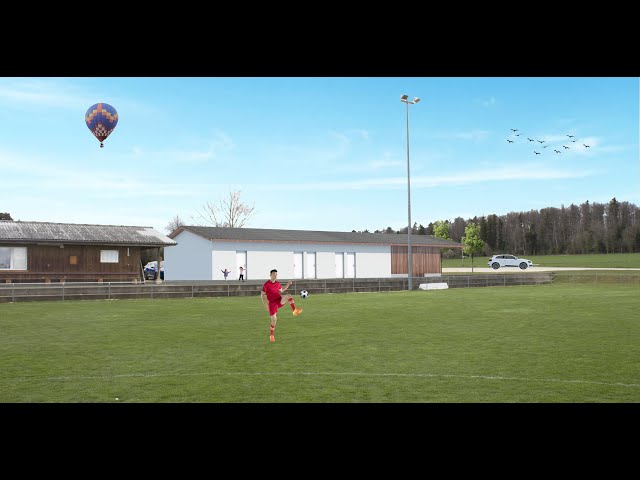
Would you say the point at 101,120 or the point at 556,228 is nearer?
the point at 101,120

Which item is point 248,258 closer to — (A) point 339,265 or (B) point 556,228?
(A) point 339,265

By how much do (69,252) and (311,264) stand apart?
68.3ft

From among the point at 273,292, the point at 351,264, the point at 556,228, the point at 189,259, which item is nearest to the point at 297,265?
the point at 351,264

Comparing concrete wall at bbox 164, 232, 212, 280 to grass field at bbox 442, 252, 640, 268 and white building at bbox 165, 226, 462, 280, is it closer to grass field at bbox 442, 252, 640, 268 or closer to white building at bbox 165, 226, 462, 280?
white building at bbox 165, 226, 462, 280

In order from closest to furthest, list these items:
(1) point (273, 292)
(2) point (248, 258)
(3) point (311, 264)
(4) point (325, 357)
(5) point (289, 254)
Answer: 1. (4) point (325, 357)
2. (1) point (273, 292)
3. (2) point (248, 258)
4. (5) point (289, 254)
5. (3) point (311, 264)

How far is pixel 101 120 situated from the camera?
98.0 feet

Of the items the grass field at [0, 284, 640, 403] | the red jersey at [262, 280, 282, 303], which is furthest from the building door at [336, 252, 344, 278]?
the red jersey at [262, 280, 282, 303]

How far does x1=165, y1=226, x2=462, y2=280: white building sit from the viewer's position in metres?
45.5

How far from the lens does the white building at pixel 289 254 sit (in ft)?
149

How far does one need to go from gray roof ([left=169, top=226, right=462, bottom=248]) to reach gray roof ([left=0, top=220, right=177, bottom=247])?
4.52m

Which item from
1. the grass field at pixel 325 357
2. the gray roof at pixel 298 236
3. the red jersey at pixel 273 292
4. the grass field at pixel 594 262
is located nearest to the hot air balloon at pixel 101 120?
the grass field at pixel 325 357
